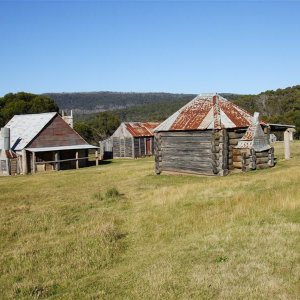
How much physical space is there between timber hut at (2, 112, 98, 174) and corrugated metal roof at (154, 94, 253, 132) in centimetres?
1434

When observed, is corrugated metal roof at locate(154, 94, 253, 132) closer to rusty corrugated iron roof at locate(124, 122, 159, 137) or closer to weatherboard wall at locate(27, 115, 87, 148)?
weatherboard wall at locate(27, 115, 87, 148)

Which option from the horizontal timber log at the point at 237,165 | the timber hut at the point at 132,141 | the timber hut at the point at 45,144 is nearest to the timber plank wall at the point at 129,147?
the timber hut at the point at 132,141

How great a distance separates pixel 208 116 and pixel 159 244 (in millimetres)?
15474

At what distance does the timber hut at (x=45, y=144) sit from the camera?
122 feet

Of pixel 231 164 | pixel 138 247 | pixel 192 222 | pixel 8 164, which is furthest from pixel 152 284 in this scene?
pixel 8 164

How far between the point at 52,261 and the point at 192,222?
461 cm

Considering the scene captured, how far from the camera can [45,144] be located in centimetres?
3834

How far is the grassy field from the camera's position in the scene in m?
8.00

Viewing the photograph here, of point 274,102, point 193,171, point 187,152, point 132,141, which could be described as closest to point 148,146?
point 132,141

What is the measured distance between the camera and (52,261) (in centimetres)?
1046

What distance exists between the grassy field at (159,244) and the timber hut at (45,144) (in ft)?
57.2

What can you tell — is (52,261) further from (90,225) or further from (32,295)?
(90,225)

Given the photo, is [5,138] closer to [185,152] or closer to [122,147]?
[122,147]

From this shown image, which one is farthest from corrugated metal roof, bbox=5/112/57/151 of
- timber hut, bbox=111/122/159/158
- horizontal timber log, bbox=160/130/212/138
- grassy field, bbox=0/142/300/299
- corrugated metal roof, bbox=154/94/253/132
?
grassy field, bbox=0/142/300/299
